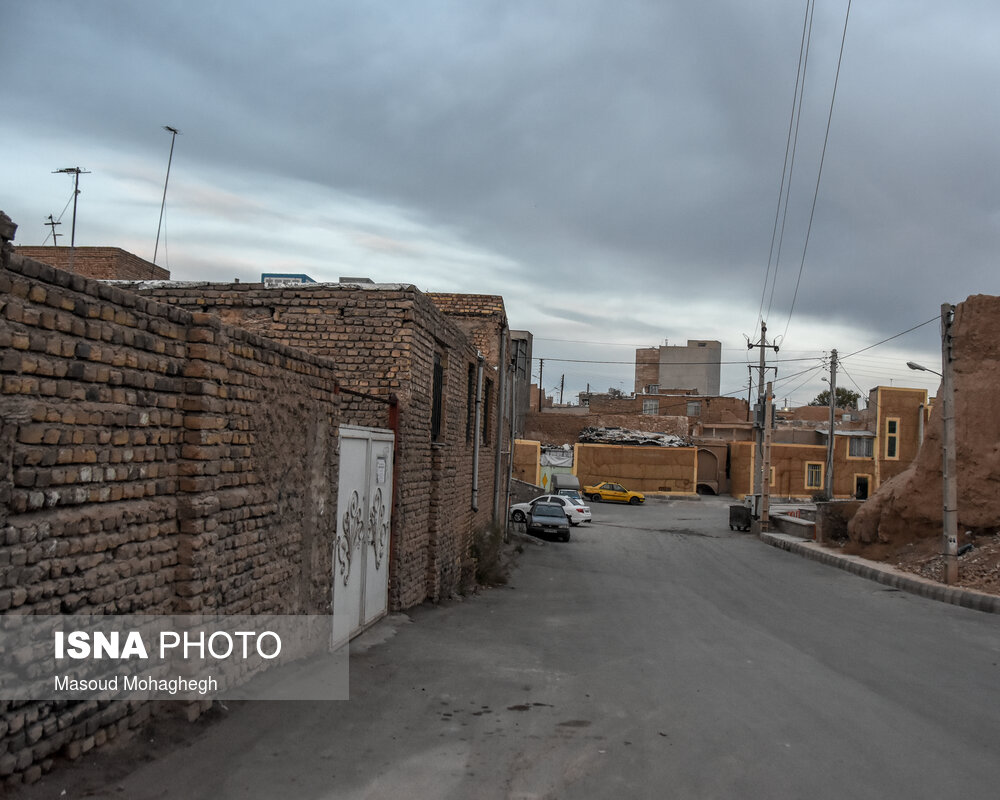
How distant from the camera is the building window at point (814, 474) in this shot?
186 ft

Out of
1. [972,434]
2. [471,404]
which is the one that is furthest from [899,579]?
[471,404]

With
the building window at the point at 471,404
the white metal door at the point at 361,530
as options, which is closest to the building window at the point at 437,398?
the white metal door at the point at 361,530

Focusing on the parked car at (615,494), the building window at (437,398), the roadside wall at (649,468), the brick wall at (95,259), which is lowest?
the parked car at (615,494)

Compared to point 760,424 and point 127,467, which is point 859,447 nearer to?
point 760,424

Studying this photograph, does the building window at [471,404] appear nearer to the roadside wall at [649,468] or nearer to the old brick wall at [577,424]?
the roadside wall at [649,468]

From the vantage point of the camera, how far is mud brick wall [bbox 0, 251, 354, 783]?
3.93m

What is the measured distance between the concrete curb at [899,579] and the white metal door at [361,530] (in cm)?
1142

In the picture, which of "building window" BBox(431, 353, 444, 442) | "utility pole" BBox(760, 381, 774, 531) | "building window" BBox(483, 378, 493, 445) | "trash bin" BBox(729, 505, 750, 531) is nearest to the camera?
"building window" BBox(431, 353, 444, 442)

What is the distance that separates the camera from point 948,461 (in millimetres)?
18109

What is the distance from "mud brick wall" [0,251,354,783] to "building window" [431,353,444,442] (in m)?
5.04

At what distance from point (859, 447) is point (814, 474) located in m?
3.58

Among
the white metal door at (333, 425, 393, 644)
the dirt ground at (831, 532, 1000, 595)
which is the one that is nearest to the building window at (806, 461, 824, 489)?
the dirt ground at (831, 532, 1000, 595)

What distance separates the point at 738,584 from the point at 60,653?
15.6m

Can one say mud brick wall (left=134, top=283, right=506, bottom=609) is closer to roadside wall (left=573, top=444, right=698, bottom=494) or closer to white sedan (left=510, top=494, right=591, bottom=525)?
white sedan (left=510, top=494, right=591, bottom=525)
